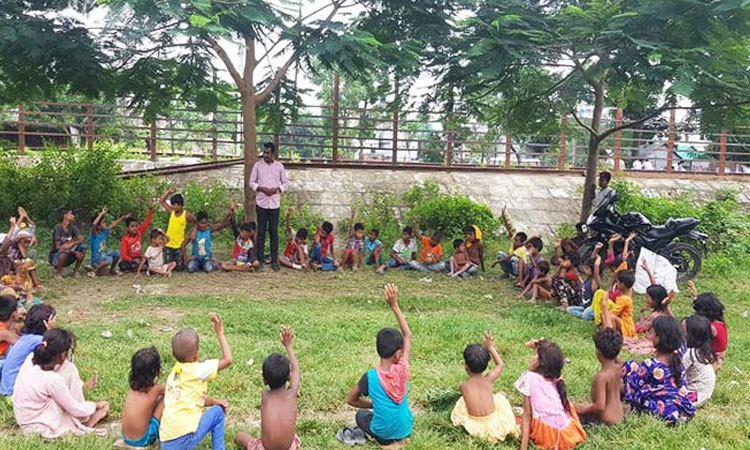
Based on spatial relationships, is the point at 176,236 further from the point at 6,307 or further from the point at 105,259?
the point at 6,307

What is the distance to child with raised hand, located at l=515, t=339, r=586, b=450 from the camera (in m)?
3.58

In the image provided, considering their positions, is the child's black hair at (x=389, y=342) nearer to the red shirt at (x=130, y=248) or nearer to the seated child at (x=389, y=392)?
the seated child at (x=389, y=392)

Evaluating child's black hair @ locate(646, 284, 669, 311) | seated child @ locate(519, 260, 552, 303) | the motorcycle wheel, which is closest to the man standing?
seated child @ locate(519, 260, 552, 303)

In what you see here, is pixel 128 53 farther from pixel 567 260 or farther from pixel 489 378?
pixel 489 378

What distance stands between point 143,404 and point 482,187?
10865 mm

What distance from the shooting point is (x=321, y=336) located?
19.2 ft

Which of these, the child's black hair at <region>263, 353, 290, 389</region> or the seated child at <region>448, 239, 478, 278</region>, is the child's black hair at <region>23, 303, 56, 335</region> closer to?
the child's black hair at <region>263, 353, 290, 389</region>

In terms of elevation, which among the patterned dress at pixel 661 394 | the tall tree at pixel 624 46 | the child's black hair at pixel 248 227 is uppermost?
the tall tree at pixel 624 46

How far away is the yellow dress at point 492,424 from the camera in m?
3.68

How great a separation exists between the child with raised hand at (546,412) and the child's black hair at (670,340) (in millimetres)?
892

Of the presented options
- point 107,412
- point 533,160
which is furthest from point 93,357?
→ point 533,160

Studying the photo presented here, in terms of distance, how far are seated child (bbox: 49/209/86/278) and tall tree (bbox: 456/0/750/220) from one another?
5.81 m

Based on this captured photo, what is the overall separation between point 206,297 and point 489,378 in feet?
15.0

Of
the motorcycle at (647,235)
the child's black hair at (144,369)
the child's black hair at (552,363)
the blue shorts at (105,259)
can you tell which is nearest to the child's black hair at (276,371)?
the child's black hair at (144,369)
